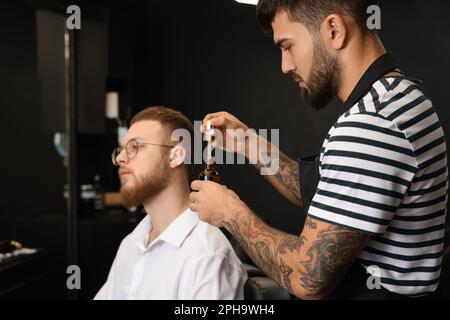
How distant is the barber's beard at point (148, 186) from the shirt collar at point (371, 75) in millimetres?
638

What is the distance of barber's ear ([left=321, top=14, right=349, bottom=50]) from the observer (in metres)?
1.21

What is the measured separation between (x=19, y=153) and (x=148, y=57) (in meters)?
1.18

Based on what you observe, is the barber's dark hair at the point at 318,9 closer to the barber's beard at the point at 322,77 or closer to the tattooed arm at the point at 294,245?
the barber's beard at the point at 322,77

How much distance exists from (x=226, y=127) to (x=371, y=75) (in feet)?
1.61

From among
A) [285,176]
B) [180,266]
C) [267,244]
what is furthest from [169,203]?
[267,244]

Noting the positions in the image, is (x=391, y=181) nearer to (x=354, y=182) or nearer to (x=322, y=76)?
(x=354, y=182)

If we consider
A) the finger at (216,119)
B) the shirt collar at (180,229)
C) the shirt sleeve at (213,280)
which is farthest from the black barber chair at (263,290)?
the finger at (216,119)

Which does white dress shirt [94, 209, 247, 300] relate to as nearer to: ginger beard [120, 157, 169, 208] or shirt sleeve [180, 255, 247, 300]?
shirt sleeve [180, 255, 247, 300]

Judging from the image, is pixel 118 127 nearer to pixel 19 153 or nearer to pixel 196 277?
pixel 19 153

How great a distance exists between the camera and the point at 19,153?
2.88 metres

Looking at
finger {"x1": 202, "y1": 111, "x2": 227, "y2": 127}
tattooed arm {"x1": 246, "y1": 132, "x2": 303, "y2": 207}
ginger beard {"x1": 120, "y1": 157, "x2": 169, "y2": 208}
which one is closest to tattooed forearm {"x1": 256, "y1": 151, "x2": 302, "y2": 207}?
tattooed arm {"x1": 246, "y1": 132, "x2": 303, "y2": 207}

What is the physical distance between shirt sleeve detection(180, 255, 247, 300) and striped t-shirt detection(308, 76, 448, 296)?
1.29ft

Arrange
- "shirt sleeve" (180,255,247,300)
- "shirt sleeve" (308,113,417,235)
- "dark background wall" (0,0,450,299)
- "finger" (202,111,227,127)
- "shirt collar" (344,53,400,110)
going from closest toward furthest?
"shirt sleeve" (308,113,417,235), "shirt collar" (344,53,400,110), "shirt sleeve" (180,255,247,300), "finger" (202,111,227,127), "dark background wall" (0,0,450,299)

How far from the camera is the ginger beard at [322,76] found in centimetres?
125
